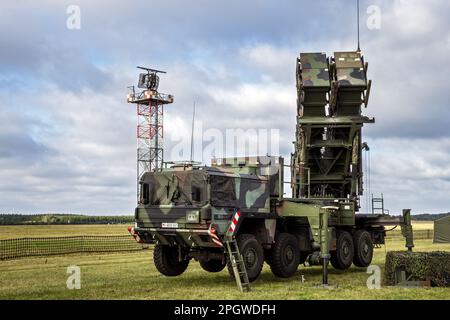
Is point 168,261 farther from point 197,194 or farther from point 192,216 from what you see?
point 197,194

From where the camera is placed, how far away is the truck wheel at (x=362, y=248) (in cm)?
1595

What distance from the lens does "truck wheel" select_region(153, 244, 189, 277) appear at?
518 inches

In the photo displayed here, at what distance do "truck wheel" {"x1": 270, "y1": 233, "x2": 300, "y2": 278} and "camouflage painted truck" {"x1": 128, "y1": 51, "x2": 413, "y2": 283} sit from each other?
0.02 meters

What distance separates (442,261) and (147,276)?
6528mm

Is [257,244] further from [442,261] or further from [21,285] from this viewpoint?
[21,285]

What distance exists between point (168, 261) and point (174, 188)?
7.46ft

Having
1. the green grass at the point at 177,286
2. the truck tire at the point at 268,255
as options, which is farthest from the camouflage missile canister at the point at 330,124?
the truck tire at the point at 268,255

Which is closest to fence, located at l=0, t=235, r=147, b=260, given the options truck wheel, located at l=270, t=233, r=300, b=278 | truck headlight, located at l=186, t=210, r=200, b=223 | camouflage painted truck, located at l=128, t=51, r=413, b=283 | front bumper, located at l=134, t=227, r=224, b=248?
camouflage painted truck, located at l=128, t=51, r=413, b=283

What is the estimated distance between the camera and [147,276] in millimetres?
13766

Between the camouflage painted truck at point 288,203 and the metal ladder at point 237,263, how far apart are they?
0.02m

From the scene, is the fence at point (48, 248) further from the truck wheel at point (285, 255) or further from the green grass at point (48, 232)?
the green grass at point (48, 232)

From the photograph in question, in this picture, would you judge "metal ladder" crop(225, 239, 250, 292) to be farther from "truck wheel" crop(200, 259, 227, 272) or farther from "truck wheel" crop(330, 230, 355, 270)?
"truck wheel" crop(330, 230, 355, 270)
